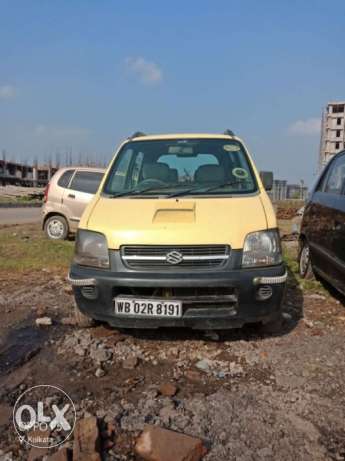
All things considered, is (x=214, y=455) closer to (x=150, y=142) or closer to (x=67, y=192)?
(x=150, y=142)

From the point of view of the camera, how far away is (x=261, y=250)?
10.6 feet

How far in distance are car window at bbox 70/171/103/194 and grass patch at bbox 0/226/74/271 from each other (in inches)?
54.9

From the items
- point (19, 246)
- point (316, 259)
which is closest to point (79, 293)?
point (316, 259)

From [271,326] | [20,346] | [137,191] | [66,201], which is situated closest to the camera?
[20,346]

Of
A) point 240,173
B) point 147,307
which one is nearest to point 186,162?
point 240,173

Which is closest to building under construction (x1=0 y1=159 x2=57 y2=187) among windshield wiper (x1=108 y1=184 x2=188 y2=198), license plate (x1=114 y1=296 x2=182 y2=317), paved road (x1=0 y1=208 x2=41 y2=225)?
paved road (x1=0 y1=208 x2=41 y2=225)

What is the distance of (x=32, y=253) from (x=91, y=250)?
4.45m

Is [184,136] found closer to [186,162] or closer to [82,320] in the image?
[186,162]

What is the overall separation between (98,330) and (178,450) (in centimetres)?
183

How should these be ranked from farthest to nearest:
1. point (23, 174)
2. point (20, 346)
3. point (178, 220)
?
point (23, 174), point (20, 346), point (178, 220)

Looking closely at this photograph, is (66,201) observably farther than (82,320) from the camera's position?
Yes

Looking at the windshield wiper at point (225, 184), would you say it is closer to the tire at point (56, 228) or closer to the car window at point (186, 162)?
the car window at point (186, 162)

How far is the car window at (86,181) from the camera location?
9461 mm

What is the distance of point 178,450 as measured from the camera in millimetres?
2064
